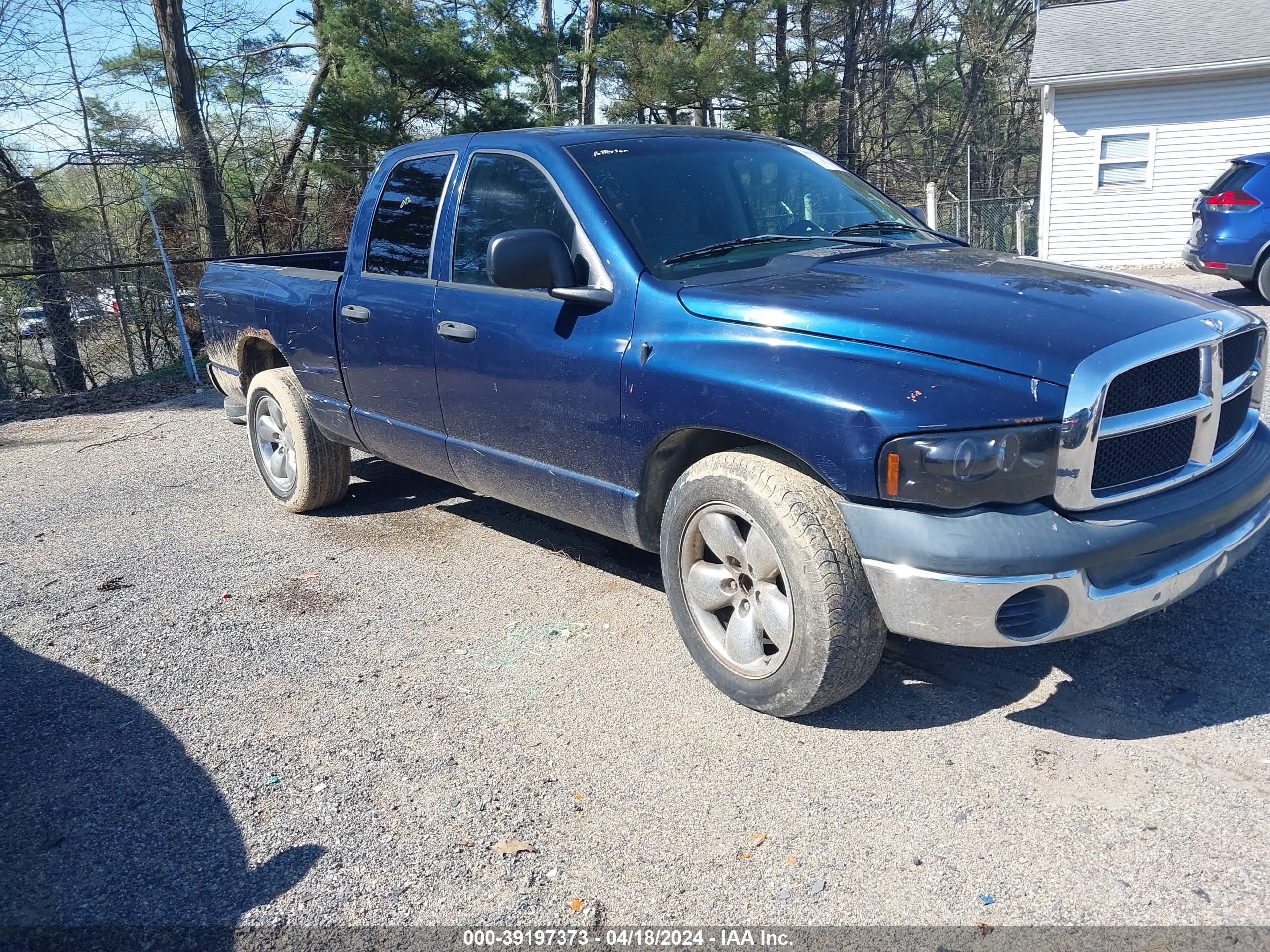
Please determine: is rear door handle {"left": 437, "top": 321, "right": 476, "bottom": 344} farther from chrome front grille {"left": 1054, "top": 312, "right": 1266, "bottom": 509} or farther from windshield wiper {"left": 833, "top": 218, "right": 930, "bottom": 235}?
chrome front grille {"left": 1054, "top": 312, "right": 1266, "bottom": 509}

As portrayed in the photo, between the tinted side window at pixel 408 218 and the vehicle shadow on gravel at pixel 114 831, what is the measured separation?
7.43 ft

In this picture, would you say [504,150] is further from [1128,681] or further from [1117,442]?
[1128,681]

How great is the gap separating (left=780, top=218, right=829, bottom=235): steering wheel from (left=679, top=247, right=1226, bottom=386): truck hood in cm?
Result: 30

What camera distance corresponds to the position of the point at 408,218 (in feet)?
16.2

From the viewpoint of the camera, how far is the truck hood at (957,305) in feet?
9.65

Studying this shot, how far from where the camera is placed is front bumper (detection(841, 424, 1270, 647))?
9.36ft

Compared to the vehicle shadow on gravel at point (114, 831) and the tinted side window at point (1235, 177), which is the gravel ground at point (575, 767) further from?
the tinted side window at point (1235, 177)

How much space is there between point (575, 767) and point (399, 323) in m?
2.38

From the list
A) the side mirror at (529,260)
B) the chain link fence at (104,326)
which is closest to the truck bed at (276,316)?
the side mirror at (529,260)

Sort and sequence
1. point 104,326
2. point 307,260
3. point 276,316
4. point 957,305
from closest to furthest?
point 957,305
point 276,316
point 307,260
point 104,326

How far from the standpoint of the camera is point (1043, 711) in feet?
11.2

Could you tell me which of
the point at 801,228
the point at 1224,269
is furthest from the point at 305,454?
the point at 1224,269

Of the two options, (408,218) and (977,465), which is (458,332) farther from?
(977,465)

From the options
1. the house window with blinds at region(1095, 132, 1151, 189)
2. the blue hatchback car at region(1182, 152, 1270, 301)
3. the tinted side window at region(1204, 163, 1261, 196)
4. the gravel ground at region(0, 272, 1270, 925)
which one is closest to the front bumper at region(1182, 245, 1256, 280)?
the blue hatchback car at region(1182, 152, 1270, 301)
